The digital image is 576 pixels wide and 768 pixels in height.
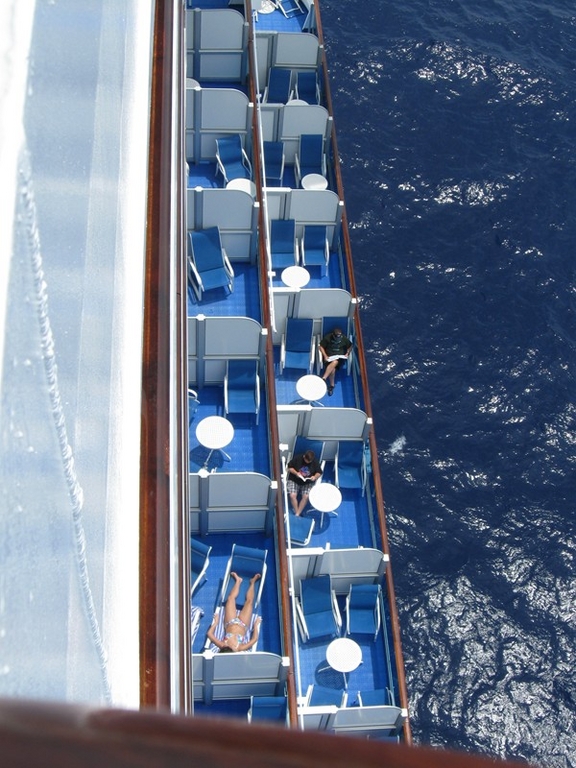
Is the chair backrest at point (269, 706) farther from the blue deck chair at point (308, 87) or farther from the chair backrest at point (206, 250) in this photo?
the blue deck chair at point (308, 87)

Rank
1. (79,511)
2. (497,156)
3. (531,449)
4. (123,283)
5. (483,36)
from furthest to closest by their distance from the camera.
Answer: (483,36)
(497,156)
(531,449)
(123,283)
(79,511)

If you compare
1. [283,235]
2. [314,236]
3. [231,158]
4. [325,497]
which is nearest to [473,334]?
[314,236]

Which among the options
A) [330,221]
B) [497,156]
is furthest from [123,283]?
[497,156]

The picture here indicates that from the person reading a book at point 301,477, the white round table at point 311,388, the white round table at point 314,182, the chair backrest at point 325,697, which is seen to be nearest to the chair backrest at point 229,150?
the white round table at point 314,182

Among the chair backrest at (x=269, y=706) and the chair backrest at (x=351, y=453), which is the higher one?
the chair backrest at (x=351, y=453)

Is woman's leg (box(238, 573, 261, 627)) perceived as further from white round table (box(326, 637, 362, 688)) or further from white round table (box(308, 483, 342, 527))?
white round table (box(308, 483, 342, 527))

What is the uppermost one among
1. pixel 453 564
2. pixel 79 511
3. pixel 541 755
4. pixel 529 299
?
pixel 529 299

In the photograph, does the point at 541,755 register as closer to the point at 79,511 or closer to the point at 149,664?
the point at 149,664
